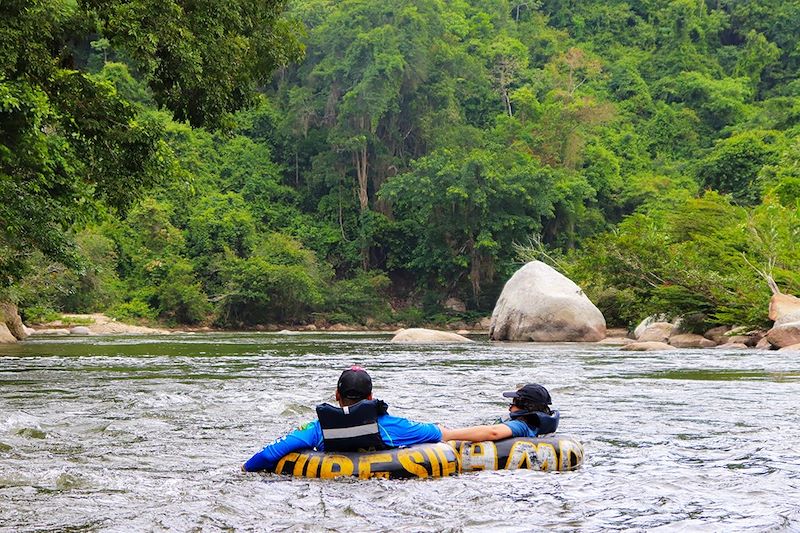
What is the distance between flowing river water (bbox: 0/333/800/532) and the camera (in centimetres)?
548

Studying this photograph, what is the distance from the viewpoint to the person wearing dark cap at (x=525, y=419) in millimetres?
7012

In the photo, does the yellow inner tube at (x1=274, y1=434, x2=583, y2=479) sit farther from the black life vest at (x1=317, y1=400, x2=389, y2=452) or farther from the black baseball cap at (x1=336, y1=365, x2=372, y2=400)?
the black baseball cap at (x1=336, y1=365, x2=372, y2=400)

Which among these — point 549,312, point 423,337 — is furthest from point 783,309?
point 423,337

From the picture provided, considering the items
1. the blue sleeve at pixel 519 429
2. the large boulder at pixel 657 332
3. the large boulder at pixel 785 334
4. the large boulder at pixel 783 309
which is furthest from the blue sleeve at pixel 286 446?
the large boulder at pixel 657 332

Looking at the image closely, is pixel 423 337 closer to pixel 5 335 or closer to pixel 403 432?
pixel 5 335

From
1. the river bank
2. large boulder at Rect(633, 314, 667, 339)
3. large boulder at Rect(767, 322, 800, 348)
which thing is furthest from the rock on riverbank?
large boulder at Rect(767, 322, 800, 348)

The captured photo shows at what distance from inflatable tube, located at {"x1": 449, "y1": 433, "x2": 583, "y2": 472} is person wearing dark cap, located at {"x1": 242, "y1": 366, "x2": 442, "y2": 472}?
305 millimetres

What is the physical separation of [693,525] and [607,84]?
56.4 metres

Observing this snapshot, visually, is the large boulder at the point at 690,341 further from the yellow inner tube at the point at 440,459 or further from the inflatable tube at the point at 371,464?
the inflatable tube at the point at 371,464

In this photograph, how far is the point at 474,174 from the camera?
43.0m

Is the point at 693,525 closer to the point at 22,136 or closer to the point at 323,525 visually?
the point at 323,525

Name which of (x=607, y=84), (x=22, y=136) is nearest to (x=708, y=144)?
(x=607, y=84)

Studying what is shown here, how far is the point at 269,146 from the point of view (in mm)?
53656

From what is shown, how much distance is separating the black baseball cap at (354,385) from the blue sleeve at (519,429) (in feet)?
4.03
